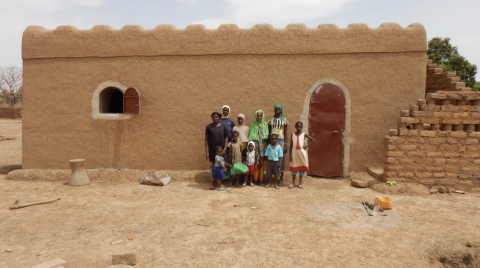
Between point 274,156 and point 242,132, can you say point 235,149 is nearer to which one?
point 242,132

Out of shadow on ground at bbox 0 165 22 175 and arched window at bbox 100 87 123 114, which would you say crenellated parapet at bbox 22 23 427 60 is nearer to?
arched window at bbox 100 87 123 114

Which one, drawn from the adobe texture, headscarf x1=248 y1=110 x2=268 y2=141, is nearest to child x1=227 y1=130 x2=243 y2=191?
headscarf x1=248 y1=110 x2=268 y2=141

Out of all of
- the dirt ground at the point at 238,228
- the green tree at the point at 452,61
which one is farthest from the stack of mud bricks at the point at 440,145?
the green tree at the point at 452,61

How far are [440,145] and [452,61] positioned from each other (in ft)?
37.9

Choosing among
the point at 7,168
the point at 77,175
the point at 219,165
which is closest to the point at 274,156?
the point at 219,165

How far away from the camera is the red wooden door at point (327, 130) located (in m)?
6.01

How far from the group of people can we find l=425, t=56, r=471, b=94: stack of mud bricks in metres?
3.30

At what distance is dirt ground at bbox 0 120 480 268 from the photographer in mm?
2883

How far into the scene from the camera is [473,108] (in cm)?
522

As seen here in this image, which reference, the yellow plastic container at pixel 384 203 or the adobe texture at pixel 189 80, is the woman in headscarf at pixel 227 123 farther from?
the yellow plastic container at pixel 384 203

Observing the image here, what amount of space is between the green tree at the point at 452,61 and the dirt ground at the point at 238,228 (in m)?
11.6

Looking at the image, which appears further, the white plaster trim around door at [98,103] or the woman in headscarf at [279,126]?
the white plaster trim around door at [98,103]

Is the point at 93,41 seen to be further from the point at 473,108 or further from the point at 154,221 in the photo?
the point at 473,108

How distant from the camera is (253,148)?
17.6 ft
